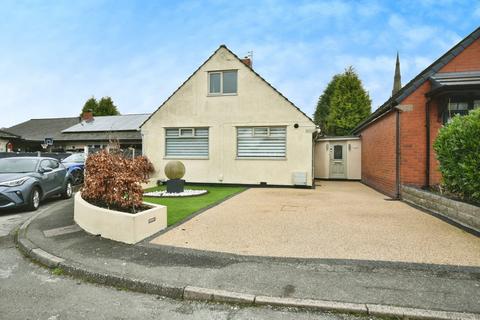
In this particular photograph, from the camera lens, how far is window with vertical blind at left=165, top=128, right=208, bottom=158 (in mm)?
14602

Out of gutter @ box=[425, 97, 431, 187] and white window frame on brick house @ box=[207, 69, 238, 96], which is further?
white window frame on brick house @ box=[207, 69, 238, 96]

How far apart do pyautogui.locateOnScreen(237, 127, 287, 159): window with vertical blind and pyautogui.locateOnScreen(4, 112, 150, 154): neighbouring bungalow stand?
45.5ft

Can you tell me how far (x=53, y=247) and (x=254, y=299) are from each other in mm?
3810

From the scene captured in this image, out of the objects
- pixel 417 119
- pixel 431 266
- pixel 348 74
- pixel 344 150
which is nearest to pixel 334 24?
pixel 417 119

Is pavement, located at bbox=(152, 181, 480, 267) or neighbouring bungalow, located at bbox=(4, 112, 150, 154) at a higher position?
neighbouring bungalow, located at bbox=(4, 112, 150, 154)

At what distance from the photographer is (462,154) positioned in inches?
235

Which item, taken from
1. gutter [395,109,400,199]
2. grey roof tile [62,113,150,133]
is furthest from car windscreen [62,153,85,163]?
gutter [395,109,400,199]

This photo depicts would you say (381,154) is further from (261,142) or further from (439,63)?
(261,142)

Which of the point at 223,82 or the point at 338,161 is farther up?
the point at 223,82

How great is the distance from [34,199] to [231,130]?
8.27 metres

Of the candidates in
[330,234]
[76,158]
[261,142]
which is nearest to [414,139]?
[330,234]

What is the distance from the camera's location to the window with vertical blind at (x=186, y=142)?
14602 mm

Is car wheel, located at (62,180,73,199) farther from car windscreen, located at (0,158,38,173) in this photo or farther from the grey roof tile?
the grey roof tile

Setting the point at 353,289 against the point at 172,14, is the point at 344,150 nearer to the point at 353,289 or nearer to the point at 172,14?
the point at 172,14
